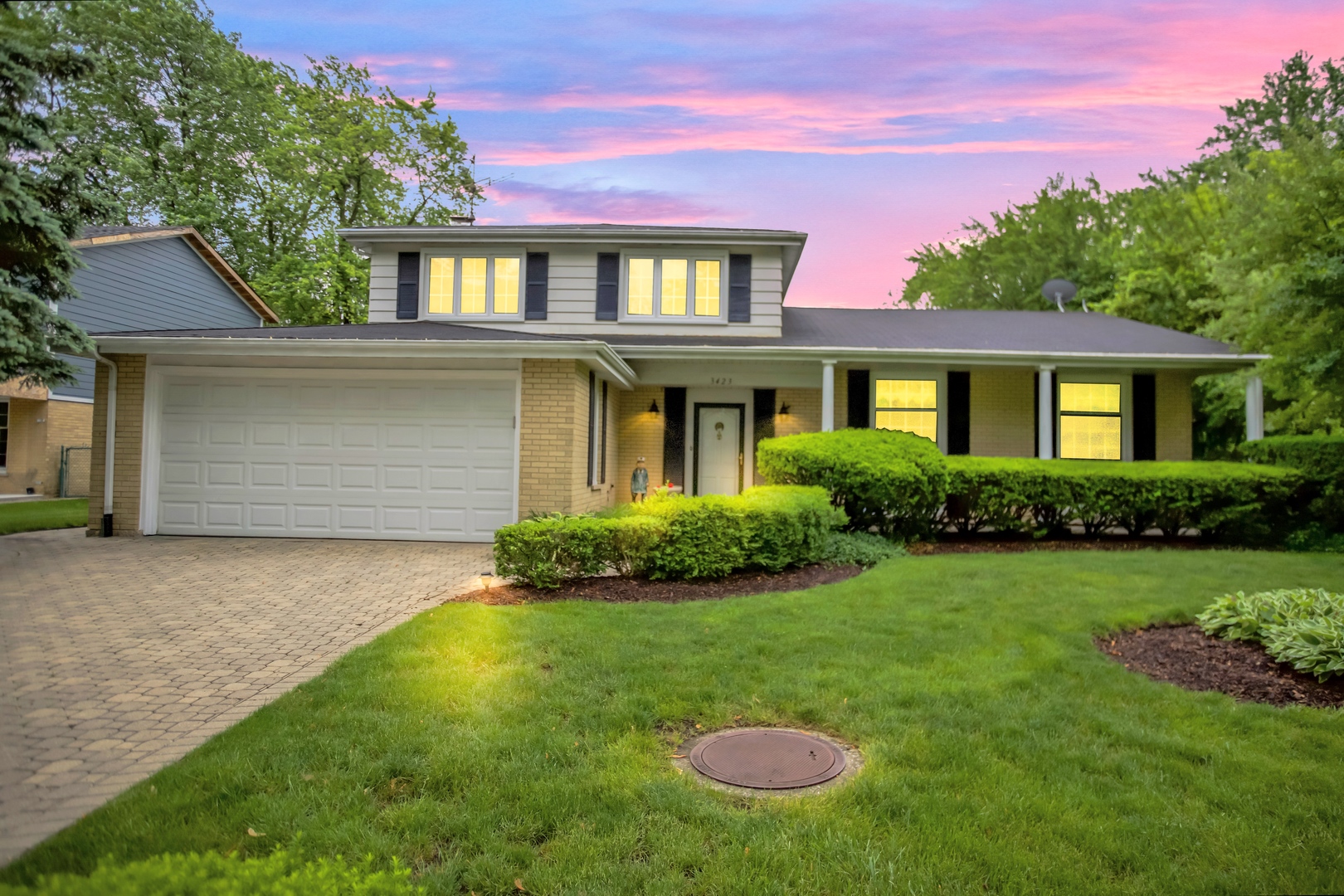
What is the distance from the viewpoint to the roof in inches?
657

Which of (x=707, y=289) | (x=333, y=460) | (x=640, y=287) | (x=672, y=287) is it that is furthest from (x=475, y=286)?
(x=333, y=460)

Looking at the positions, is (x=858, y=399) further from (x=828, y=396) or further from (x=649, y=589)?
(x=649, y=589)

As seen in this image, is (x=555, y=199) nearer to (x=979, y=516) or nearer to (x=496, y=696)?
(x=979, y=516)

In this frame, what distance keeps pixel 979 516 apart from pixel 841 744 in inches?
324

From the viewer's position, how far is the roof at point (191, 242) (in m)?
16.7

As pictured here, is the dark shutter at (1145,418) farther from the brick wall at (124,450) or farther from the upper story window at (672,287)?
the brick wall at (124,450)

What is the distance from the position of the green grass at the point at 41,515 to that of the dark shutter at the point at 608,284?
9.29 metres

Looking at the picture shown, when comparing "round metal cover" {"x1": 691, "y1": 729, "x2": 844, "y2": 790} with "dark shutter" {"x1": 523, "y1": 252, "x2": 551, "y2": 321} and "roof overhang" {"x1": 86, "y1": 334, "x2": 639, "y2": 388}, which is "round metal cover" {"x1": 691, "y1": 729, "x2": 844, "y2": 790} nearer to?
"roof overhang" {"x1": 86, "y1": 334, "x2": 639, "y2": 388}

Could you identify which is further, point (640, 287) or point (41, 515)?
point (640, 287)

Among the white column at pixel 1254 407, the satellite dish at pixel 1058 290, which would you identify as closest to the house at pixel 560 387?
the white column at pixel 1254 407

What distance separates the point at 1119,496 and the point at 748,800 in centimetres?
991

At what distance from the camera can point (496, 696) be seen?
4086mm

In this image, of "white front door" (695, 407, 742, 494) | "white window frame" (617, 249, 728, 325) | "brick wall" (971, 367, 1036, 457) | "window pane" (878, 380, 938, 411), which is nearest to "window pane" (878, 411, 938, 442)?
"window pane" (878, 380, 938, 411)

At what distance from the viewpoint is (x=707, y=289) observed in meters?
14.4
